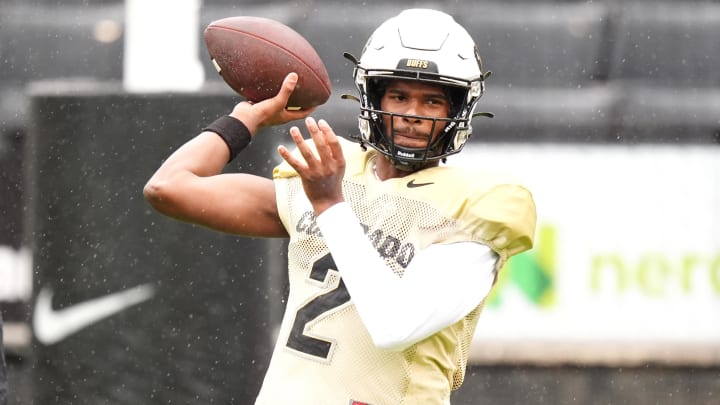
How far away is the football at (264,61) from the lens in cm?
238

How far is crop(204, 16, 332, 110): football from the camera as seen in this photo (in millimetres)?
2377

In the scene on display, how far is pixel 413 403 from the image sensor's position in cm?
214

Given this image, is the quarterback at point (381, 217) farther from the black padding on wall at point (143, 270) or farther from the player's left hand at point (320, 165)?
the black padding on wall at point (143, 270)

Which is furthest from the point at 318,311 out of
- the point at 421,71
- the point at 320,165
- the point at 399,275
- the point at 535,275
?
the point at 535,275

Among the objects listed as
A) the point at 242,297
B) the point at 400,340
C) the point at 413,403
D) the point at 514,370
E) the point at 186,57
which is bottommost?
the point at 514,370

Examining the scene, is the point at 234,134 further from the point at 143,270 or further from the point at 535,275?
the point at 535,275

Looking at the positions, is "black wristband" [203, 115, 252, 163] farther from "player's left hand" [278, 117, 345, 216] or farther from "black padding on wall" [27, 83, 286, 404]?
"black padding on wall" [27, 83, 286, 404]

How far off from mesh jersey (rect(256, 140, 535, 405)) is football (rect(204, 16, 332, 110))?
26 cm

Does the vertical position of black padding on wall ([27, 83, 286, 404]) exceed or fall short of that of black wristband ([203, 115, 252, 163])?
it falls short

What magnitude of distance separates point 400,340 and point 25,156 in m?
2.41

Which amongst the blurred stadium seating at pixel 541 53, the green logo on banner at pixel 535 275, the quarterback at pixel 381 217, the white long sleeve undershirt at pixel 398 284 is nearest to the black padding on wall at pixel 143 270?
the blurred stadium seating at pixel 541 53

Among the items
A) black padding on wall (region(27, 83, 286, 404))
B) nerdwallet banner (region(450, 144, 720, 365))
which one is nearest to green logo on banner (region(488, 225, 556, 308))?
nerdwallet banner (region(450, 144, 720, 365))

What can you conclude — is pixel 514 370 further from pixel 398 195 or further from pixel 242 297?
pixel 398 195

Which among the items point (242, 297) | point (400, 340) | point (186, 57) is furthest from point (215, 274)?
point (400, 340)
